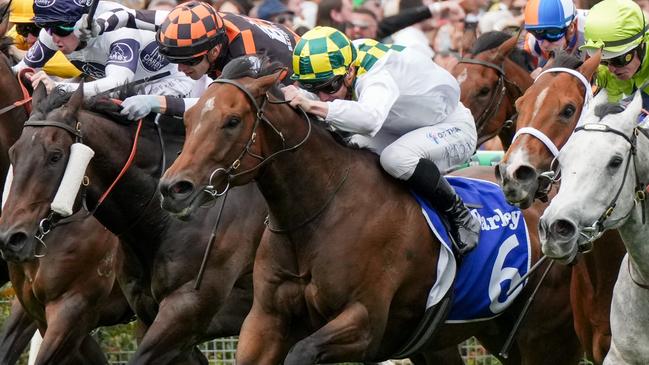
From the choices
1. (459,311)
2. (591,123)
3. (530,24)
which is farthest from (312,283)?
(530,24)

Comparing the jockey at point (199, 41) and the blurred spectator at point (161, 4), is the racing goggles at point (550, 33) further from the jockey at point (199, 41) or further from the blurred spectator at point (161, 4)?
the blurred spectator at point (161, 4)

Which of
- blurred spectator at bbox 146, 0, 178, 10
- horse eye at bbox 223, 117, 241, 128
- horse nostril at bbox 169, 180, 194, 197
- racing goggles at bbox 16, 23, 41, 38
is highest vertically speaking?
horse eye at bbox 223, 117, 241, 128

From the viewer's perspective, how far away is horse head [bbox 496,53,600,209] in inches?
249

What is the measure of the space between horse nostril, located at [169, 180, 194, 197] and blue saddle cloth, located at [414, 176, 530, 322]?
53.9 inches

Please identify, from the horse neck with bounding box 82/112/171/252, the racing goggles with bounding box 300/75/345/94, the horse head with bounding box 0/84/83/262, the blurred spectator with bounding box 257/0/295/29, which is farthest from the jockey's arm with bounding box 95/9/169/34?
the blurred spectator with bounding box 257/0/295/29


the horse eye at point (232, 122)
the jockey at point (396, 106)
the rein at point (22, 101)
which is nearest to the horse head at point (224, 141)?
the horse eye at point (232, 122)

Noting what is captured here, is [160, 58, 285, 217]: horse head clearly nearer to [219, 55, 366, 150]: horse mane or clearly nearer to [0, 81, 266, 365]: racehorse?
[219, 55, 366, 150]: horse mane

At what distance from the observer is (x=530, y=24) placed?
26.7ft

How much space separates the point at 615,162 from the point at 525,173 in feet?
2.02

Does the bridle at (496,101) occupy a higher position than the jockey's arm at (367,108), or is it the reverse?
the jockey's arm at (367,108)

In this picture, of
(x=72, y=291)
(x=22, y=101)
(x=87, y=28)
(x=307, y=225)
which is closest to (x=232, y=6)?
(x=22, y=101)

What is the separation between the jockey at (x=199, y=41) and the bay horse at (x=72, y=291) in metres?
0.90

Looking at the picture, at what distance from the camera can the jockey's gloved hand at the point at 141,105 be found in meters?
7.37

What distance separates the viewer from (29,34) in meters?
8.60
